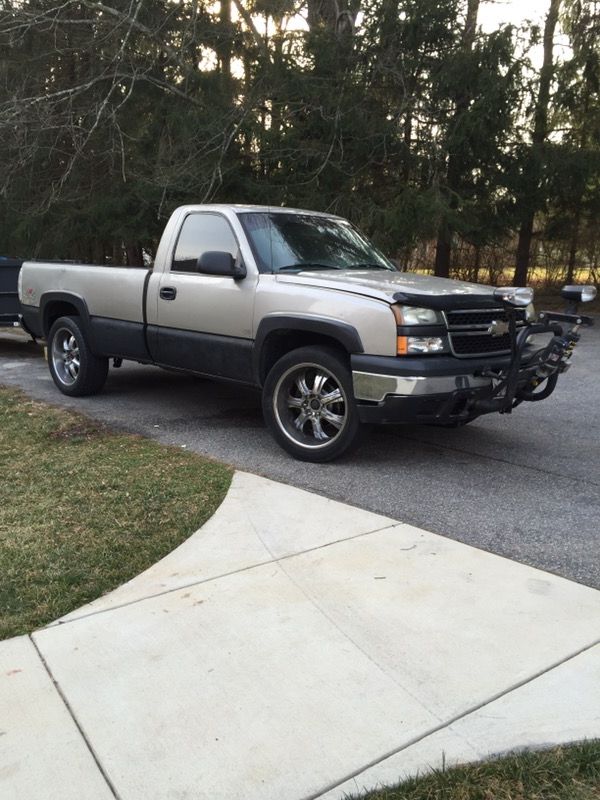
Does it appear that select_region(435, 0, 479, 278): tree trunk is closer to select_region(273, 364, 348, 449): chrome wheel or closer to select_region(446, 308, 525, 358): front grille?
select_region(446, 308, 525, 358): front grille

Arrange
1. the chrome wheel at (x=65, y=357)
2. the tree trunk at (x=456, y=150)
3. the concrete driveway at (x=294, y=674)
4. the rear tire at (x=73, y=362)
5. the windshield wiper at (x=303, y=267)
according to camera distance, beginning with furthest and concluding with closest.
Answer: the tree trunk at (x=456, y=150), the chrome wheel at (x=65, y=357), the rear tire at (x=73, y=362), the windshield wiper at (x=303, y=267), the concrete driveway at (x=294, y=674)

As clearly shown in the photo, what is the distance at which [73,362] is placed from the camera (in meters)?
8.15

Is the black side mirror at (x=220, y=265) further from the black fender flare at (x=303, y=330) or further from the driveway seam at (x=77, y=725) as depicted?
the driveway seam at (x=77, y=725)

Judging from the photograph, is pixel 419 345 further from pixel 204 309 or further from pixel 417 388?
pixel 204 309

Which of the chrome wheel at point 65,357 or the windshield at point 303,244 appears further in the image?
the chrome wheel at point 65,357

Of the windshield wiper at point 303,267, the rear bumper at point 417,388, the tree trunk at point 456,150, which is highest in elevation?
the tree trunk at point 456,150

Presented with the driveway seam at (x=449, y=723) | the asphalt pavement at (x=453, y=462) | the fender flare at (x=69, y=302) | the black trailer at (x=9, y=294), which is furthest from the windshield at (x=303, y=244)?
the black trailer at (x=9, y=294)

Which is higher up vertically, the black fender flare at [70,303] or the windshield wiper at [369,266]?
the windshield wiper at [369,266]

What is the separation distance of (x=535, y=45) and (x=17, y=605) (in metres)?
13.3

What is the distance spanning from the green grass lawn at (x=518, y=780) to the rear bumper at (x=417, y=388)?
281 cm

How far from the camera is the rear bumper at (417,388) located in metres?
5.01

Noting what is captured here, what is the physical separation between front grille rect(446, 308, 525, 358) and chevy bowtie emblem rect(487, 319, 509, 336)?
0.17ft

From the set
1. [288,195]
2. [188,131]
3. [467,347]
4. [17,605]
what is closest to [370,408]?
[467,347]

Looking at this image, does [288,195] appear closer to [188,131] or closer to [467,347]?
[188,131]
